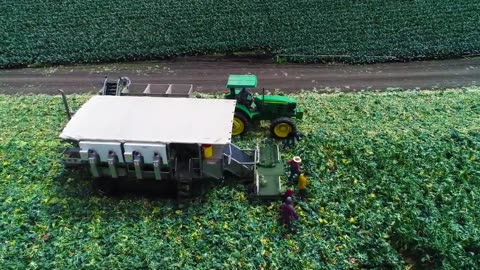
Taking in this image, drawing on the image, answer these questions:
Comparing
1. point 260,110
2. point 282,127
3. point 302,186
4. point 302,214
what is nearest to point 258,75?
point 260,110

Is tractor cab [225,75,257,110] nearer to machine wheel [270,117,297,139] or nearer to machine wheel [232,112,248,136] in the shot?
machine wheel [232,112,248,136]

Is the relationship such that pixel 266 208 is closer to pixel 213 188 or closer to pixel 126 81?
pixel 213 188

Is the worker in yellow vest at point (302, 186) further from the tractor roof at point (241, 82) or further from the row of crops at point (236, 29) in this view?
the row of crops at point (236, 29)

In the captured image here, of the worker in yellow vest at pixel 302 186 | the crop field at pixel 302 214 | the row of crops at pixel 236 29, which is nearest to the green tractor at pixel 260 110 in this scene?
the crop field at pixel 302 214

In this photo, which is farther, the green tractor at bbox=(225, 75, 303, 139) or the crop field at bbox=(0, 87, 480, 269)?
the green tractor at bbox=(225, 75, 303, 139)

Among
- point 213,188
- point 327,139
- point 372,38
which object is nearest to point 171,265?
point 213,188

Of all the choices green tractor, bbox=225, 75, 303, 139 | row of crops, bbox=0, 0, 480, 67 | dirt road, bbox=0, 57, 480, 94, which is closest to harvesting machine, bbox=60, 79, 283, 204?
green tractor, bbox=225, 75, 303, 139

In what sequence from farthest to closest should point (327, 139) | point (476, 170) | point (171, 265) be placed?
1. point (327, 139)
2. point (476, 170)
3. point (171, 265)
